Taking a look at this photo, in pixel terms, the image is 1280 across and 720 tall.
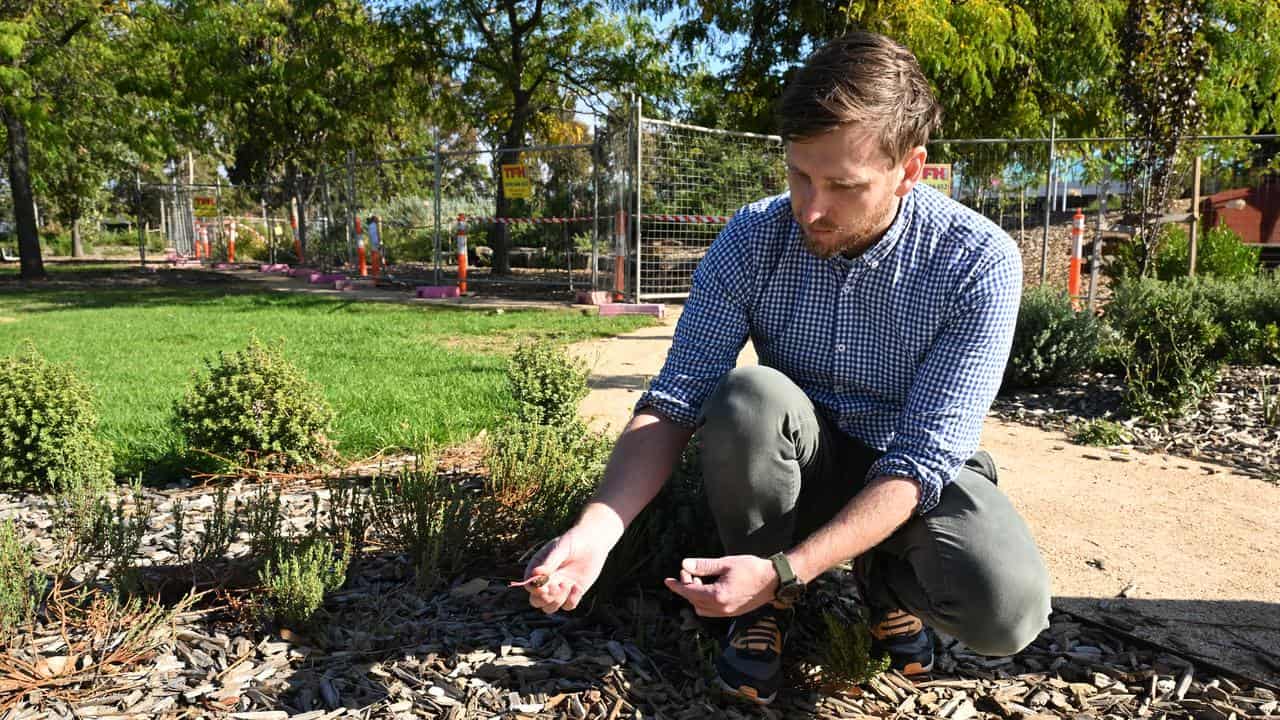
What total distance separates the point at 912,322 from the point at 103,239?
47.0m

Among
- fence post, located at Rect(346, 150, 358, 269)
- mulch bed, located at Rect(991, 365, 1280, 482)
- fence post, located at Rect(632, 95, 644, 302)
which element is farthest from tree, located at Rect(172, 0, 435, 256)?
mulch bed, located at Rect(991, 365, 1280, 482)

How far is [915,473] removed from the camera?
1827 millimetres

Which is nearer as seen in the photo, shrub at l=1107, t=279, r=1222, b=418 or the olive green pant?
the olive green pant

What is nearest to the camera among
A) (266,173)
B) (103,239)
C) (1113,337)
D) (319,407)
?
(319,407)

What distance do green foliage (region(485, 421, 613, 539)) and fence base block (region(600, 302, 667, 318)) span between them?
735cm

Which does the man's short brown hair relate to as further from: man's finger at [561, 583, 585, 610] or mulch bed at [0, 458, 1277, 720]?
mulch bed at [0, 458, 1277, 720]

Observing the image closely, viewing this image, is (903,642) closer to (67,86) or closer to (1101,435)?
(1101,435)

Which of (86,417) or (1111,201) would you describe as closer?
(86,417)

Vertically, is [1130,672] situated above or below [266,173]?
below

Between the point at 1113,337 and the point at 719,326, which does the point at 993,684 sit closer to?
the point at 719,326

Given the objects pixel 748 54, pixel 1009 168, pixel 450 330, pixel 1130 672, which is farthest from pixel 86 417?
pixel 748 54

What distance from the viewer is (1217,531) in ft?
10.8

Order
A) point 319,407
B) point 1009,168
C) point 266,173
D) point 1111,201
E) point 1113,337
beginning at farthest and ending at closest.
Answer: point 266,173, point 1111,201, point 1009,168, point 1113,337, point 319,407

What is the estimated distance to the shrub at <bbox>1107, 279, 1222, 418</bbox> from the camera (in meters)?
4.89
